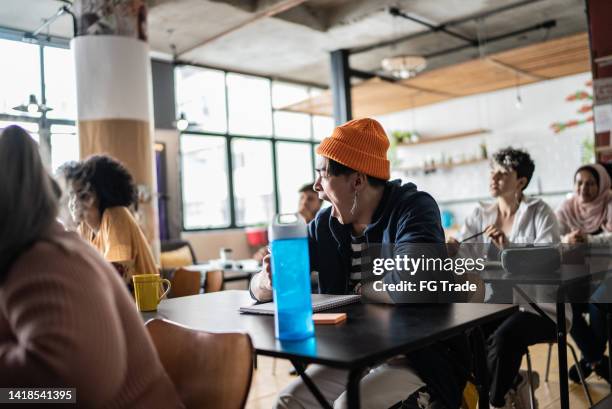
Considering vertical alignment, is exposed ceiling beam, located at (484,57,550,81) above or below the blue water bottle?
above

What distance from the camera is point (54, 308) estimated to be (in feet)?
2.82

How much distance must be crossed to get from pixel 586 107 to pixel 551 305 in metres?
6.06

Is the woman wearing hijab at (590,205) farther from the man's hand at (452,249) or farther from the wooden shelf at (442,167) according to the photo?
the wooden shelf at (442,167)

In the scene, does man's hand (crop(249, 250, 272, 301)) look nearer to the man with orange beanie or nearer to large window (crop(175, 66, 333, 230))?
the man with orange beanie

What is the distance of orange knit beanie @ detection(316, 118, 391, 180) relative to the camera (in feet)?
5.94

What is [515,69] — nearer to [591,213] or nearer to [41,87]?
[591,213]

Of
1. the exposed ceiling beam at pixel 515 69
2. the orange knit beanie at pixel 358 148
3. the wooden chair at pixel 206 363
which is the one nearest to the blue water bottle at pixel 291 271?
the wooden chair at pixel 206 363

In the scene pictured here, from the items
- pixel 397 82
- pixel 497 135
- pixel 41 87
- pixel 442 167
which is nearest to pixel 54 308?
pixel 41 87

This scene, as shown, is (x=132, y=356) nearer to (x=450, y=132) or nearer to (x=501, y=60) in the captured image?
(x=501, y=60)

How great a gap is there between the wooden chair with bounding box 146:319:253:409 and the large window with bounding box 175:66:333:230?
6.88 meters

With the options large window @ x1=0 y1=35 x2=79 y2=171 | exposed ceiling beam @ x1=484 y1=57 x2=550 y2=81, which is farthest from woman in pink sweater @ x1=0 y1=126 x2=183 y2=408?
exposed ceiling beam @ x1=484 y1=57 x2=550 y2=81

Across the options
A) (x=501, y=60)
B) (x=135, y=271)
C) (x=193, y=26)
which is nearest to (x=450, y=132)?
(x=501, y=60)

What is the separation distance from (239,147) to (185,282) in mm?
6186

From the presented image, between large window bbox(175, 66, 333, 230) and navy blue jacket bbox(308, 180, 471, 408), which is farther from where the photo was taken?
large window bbox(175, 66, 333, 230)
